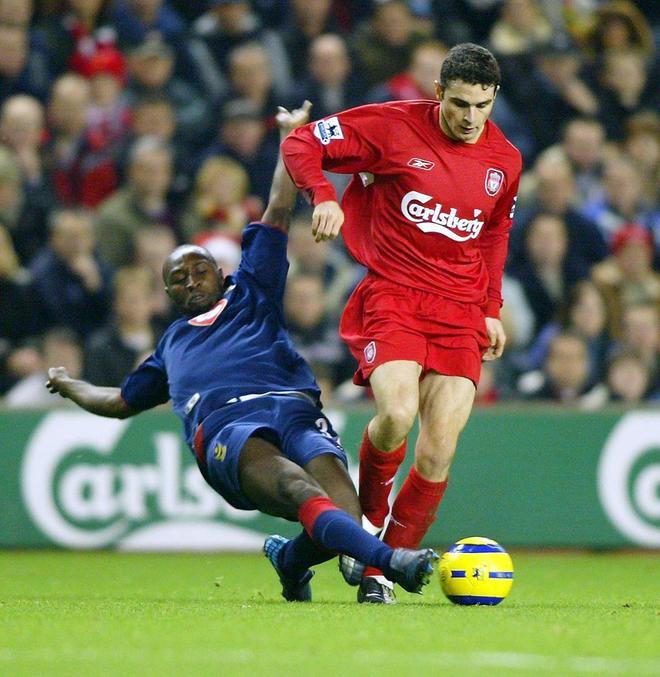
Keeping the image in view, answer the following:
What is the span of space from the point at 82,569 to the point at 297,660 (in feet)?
15.9

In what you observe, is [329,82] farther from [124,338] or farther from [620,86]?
[124,338]

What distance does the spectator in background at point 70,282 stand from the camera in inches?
434

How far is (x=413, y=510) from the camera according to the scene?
661 cm

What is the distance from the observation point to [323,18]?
1288 centimetres

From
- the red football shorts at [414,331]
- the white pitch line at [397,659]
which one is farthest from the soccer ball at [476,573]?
the white pitch line at [397,659]

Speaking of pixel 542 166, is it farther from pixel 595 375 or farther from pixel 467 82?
pixel 467 82

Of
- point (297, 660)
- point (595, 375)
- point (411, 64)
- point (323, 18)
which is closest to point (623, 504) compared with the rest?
point (595, 375)

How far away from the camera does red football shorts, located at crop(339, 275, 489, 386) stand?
6.52 m

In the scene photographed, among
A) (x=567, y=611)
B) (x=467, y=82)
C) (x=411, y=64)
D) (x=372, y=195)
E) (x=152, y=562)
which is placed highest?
(x=411, y=64)

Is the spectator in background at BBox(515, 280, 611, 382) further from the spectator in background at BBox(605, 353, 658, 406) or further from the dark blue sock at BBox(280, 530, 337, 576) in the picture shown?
the dark blue sock at BBox(280, 530, 337, 576)

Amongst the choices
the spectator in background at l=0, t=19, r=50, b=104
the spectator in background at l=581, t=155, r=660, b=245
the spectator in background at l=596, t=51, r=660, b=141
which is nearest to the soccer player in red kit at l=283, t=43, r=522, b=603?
the spectator in background at l=0, t=19, r=50, b=104

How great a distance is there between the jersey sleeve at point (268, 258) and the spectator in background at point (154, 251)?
433 cm

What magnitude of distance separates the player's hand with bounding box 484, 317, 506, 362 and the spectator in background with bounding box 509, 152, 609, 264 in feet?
16.7

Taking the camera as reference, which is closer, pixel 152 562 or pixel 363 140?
pixel 363 140
